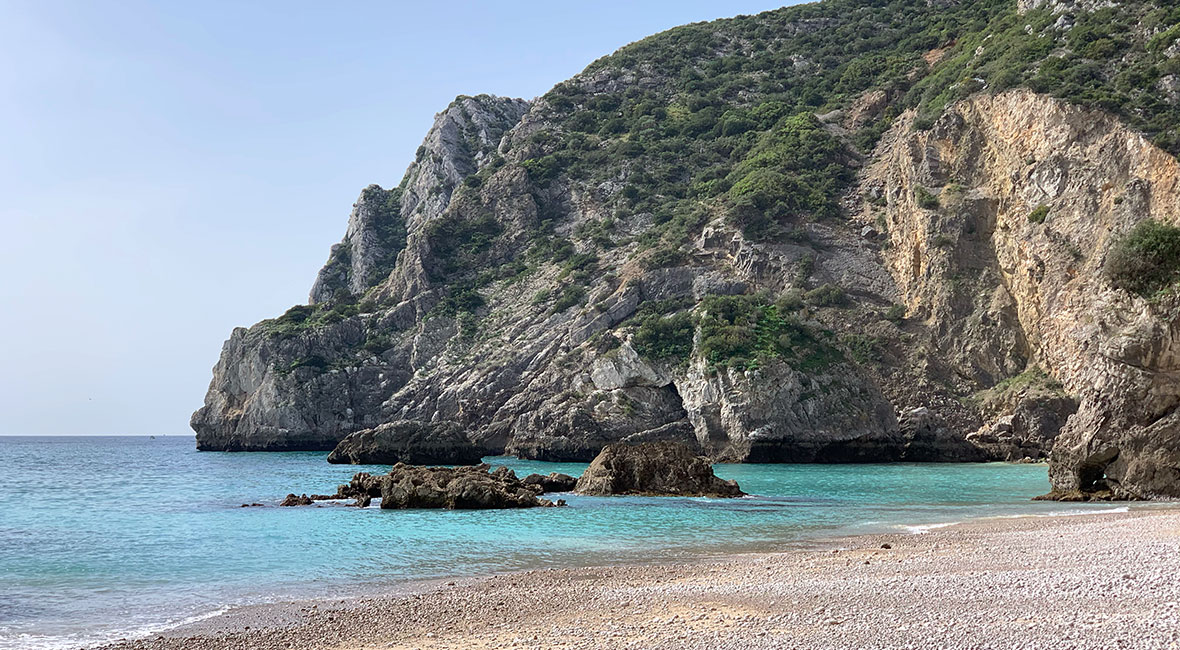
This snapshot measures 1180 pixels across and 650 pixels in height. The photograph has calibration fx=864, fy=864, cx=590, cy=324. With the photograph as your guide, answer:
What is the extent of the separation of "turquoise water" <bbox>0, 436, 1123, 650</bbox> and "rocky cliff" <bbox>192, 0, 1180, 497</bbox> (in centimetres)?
942

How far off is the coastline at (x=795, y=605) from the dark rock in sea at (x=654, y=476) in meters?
18.7

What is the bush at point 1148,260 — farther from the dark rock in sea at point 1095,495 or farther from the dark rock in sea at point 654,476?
the dark rock in sea at point 654,476

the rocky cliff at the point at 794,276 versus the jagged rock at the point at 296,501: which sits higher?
the rocky cliff at the point at 794,276

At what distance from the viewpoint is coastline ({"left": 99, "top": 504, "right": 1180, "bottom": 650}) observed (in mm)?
9312

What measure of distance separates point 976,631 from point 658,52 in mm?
113856

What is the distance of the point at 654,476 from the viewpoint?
36.8 m

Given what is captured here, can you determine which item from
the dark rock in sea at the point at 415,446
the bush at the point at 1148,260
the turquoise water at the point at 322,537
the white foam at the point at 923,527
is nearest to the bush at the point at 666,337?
the dark rock in sea at the point at 415,446

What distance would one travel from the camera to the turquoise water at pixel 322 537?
1539 cm

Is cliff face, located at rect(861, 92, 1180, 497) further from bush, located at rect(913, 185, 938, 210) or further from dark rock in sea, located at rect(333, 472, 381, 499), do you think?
dark rock in sea, located at rect(333, 472, 381, 499)

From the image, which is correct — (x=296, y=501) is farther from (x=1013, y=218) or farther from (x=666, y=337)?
(x=1013, y=218)

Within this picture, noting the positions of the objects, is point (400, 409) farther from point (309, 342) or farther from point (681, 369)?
point (681, 369)

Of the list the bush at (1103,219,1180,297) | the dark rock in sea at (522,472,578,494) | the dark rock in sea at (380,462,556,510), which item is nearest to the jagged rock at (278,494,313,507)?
the dark rock in sea at (380,462,556,510)

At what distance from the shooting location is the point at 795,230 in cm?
7419

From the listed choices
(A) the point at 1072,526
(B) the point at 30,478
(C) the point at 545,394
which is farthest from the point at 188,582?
(C) the point at 545,394
